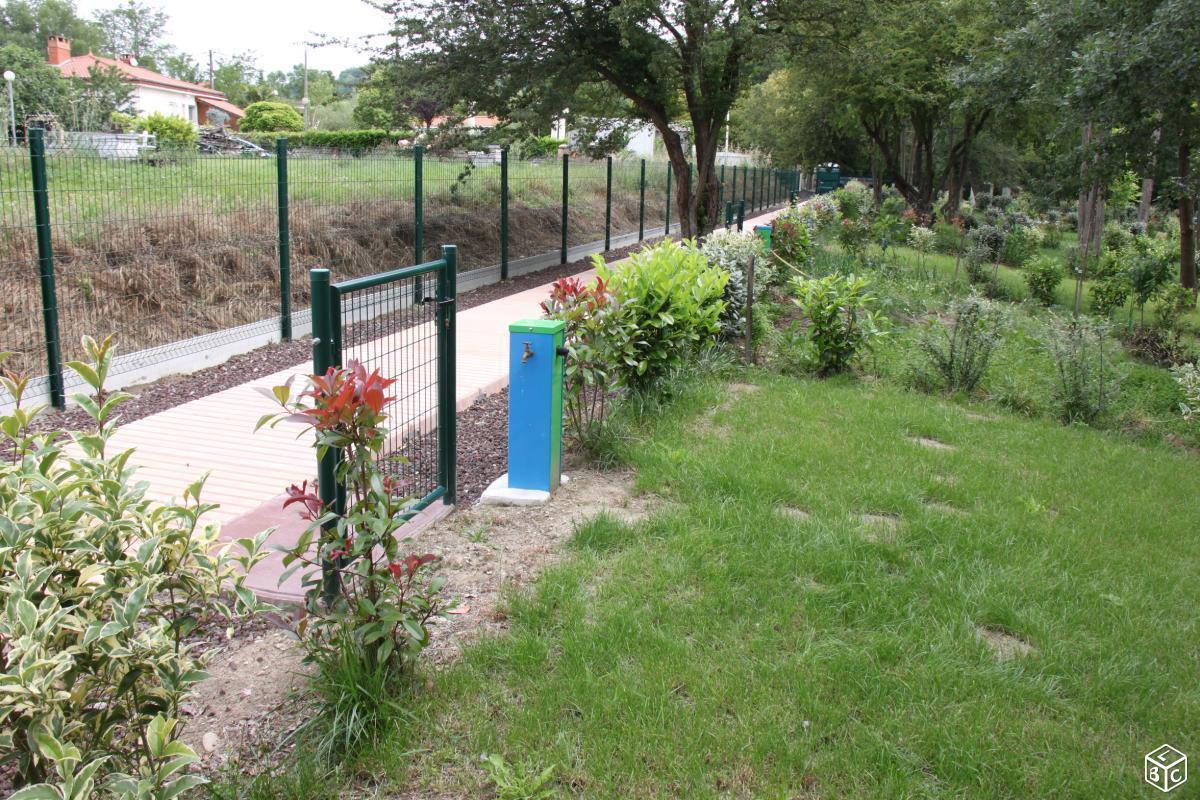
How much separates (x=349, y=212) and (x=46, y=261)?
5.21m

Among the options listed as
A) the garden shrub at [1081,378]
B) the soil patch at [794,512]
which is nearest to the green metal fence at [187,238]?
the soil patch at [794,512]

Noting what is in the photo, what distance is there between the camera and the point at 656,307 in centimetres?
676

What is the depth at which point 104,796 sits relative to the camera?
246cm

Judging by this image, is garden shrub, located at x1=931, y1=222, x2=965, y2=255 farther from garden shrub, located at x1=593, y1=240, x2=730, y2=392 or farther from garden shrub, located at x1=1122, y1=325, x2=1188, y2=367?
garden shrub, located at x1=593, y1=240, x2=730, y2=392

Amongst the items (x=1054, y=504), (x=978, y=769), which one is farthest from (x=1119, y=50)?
(x=978, y=769)

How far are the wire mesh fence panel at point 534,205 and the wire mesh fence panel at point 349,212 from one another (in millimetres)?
3622

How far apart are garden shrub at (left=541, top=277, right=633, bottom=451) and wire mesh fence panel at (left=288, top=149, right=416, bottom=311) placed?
5.32m

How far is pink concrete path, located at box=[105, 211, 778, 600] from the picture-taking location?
4.70m

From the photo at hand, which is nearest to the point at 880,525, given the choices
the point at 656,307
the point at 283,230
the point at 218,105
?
the point at 656,307

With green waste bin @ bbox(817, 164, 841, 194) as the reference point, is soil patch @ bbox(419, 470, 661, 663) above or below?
below

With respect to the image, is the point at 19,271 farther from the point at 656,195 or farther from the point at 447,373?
the point at 656,195

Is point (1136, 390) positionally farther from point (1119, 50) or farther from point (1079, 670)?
point (1079, 670)

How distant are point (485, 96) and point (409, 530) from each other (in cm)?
1225

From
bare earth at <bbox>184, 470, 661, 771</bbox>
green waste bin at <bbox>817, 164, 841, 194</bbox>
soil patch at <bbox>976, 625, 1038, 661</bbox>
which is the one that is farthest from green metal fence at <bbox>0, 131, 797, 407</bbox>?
green waste bin at <bbox>817, 164, 841, 194</bbox>
